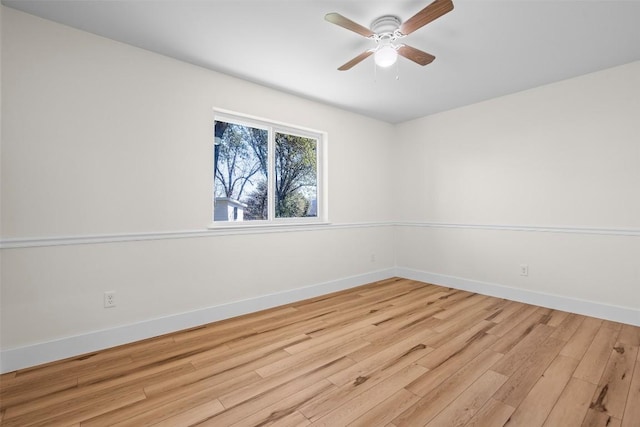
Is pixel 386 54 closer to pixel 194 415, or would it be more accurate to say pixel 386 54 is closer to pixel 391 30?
pixel 391 30

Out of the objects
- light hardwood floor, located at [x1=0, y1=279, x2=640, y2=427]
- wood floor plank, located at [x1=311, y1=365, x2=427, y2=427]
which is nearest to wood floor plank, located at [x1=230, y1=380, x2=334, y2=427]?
light hardwood floor, located at [x1=0, y1=279, x2=640, y2=427]

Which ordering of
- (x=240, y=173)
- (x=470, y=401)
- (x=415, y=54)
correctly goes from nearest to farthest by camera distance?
(x=470, y=401)
(x=415, y=54)
(x=240, y=173)

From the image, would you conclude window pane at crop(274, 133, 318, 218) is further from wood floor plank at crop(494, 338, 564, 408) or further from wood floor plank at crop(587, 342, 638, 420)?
wood floor plank at crop(587, 342, 638, 420)

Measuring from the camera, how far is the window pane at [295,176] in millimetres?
3502

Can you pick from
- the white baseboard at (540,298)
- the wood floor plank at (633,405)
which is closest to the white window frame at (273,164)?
the white baseboard at (540,298)

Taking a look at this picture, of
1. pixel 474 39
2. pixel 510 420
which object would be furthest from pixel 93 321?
pixel 474 39

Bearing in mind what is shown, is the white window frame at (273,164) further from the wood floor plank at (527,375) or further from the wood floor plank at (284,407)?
the wood floor plank at (527,375)

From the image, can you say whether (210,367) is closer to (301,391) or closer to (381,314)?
(301,391)

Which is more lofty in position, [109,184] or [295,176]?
[295,176]

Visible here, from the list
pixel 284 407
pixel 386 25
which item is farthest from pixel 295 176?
pixel 284 407

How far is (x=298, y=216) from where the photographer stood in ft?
12.1

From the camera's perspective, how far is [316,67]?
277 centimetres

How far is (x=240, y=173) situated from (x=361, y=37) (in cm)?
177

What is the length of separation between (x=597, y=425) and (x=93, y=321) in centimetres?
327
